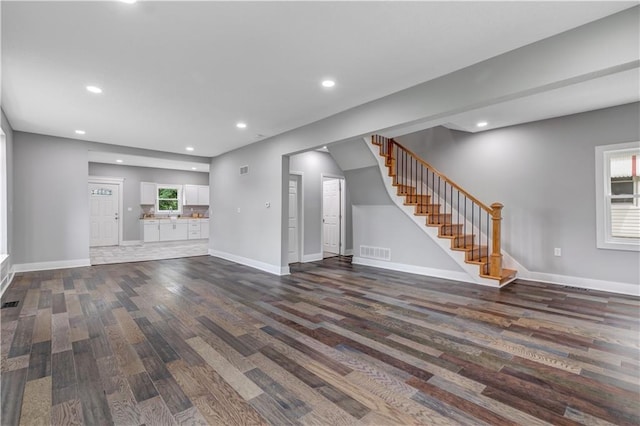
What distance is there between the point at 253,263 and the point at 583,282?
5.65 meters

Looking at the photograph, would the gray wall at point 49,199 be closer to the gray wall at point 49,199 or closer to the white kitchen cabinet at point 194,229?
the gray wall at point 49,199

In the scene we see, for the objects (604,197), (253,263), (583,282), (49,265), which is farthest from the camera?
(253,263)

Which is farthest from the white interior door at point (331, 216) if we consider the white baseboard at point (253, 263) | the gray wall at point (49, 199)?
the gray wall at point (49, 199)

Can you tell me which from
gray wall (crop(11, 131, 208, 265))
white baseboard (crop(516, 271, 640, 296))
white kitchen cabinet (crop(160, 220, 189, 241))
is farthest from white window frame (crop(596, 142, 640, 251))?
white kitchen cabinet (crop(160, 220, 189, 241))

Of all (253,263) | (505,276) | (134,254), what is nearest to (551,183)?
(505,276)

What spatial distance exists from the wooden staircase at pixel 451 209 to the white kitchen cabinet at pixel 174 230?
26.3 feet

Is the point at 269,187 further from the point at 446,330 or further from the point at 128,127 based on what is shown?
the point at 446,330

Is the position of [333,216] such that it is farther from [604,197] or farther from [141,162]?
[141,162]

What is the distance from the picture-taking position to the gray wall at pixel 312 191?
6934 millimetres

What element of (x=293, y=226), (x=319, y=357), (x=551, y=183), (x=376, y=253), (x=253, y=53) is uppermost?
(x=253, y=53)

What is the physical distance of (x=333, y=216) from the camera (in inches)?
320

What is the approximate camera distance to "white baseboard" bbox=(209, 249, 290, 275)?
5531 millimetres

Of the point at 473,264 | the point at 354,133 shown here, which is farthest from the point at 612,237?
the point at 354,133

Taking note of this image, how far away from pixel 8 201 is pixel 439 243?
716 cm
